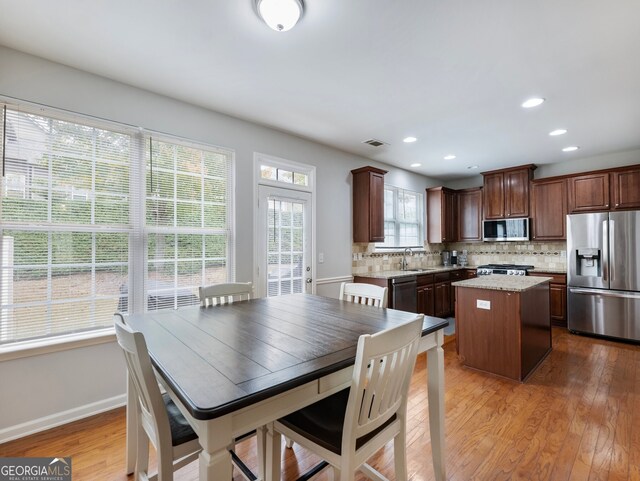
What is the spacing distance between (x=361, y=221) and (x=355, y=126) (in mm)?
1408

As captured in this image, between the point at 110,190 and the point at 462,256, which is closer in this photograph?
the point at 110,190

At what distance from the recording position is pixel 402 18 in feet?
5.87

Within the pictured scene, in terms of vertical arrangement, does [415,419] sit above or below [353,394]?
below

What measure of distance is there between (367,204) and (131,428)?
354 centimetres

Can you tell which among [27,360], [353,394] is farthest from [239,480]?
[27,360]

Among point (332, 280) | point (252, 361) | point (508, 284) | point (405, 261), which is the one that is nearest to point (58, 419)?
point (252, 361)

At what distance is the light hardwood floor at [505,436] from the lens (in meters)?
1.78

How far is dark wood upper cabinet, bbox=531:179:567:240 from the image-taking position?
15.7 feet

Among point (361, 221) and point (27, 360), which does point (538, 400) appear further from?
point (27, 360)

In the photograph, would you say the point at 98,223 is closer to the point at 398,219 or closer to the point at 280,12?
the point at 280,12

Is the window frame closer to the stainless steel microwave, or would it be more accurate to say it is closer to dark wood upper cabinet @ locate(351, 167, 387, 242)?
dark wood upper cabinet @ locate(351, 167, 387, 242)

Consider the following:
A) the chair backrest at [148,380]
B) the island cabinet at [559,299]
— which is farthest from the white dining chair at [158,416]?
the island cabinet at [559,299]

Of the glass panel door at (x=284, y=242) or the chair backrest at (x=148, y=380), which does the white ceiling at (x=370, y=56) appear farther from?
the chair backrest at (x=148, y=380)
